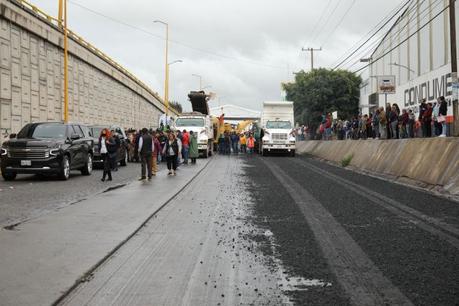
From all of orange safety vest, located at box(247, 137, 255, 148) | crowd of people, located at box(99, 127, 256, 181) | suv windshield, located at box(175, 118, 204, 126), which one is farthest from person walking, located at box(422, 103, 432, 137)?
orange safety vest, located at box(247, 137, 255, 148)

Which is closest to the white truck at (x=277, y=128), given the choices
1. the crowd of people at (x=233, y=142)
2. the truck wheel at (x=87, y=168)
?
the crowd of people at (x=233, y=142)

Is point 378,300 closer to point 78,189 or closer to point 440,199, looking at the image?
point 440,199

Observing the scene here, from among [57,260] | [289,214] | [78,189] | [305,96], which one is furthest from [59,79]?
[305,96]

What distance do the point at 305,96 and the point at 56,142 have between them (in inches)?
2116

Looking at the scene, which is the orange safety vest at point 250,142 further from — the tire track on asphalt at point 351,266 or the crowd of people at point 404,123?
the tire track on asphalt at point 351,266

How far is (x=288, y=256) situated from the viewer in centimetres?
699

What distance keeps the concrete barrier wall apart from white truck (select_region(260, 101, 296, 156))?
10.0m

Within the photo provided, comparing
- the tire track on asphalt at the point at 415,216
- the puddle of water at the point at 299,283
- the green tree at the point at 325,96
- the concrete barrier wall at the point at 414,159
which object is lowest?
the puddle of water at the point at 299,283

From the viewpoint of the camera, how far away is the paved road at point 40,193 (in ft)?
35.4

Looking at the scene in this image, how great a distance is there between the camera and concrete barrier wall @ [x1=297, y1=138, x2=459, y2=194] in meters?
14.5

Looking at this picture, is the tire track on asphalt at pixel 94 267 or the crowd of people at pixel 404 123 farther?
the crowd of people at pixel 404 123

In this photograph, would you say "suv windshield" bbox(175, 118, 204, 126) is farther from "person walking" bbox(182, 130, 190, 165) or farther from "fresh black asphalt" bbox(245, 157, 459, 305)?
"fresh black asphalt" bbox(245, 157, 459, 305)

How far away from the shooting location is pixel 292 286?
5625 mm

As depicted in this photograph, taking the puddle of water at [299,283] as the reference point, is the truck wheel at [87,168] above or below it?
above
